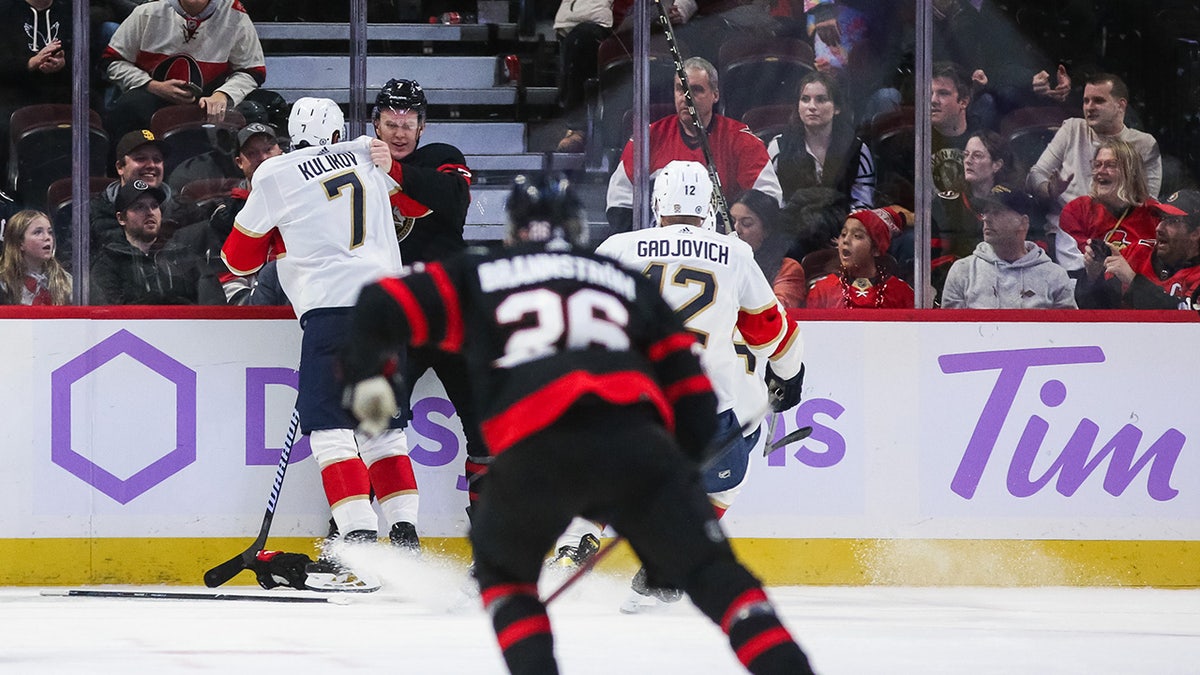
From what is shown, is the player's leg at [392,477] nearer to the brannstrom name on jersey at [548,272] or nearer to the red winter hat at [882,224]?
the red winter hat at [882,224]

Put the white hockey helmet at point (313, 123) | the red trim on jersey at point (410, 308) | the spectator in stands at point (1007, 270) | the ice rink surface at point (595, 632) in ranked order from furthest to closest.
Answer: the spectator in stands at point (1007, 270)
the white hockey helmet at point (313, 123)
the ice rink surface at point (595, 632)
the red trim on jersey at point (410, 308)

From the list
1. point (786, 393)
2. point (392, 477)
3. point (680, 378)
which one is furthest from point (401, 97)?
point (680, 378)

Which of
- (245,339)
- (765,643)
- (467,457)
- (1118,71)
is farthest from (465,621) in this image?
(1118,71)

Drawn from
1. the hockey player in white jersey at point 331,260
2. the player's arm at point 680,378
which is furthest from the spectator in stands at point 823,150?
the player's arm at point 680,378

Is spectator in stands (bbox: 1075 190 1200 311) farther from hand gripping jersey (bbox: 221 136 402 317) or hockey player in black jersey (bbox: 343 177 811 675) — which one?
hockey player in black jersey (bbox: 343 177 811 675)

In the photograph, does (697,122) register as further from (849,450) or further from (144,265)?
(144,265)

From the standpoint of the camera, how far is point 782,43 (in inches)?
209

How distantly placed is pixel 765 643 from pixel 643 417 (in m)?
0.40

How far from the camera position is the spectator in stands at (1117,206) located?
210 inches

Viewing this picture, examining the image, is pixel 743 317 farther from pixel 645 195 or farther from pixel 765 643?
pixel 765 643

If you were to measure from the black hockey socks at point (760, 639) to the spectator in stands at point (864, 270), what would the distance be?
300cm

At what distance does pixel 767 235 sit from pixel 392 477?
4.97ft

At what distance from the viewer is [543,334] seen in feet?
8.00

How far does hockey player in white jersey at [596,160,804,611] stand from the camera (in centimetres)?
429
